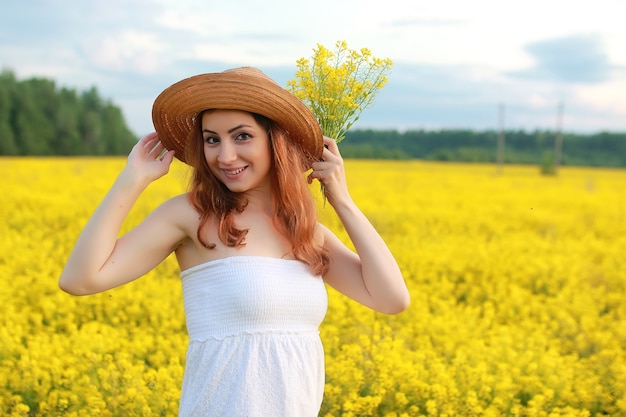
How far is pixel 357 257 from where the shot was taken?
102 inches

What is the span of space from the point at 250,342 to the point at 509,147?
54.0 m

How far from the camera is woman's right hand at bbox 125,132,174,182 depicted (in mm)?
2301

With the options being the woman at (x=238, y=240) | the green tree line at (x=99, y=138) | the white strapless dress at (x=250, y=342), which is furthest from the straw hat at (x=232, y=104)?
the green tree line at (x=99, y=138)

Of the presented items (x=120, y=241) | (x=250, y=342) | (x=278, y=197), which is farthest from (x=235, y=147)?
(x=250, y=342)

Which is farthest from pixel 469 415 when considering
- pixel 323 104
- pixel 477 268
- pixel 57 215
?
pixel 57 215

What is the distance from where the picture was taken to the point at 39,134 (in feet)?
171


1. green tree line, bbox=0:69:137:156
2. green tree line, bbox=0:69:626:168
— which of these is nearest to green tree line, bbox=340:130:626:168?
green tree line, bbox=0:69:626:168

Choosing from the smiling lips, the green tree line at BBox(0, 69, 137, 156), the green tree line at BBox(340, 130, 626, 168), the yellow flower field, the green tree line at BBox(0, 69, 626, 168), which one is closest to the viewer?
the smiling lips

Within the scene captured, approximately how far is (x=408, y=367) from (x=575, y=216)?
34.3ft

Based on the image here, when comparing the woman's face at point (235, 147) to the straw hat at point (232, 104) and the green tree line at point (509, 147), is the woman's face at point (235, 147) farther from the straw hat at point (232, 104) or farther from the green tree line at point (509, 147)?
the green tree line at point (509, 147)

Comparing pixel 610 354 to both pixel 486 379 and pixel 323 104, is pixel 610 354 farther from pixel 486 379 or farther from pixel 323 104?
pixel 323 104

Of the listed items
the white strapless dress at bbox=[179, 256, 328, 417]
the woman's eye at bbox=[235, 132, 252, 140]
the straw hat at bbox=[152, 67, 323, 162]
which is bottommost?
the white strapless dress at bbox=[179, 256, 328, 417]

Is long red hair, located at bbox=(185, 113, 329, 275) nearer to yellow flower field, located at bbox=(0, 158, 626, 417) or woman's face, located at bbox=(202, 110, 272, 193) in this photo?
woman's face, located at bbox=(202, 110, 272, 193)

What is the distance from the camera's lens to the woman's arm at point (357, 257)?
242 cm
